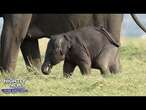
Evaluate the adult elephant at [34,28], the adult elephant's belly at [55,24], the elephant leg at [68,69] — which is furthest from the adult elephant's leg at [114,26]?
the elephant leg at [68,69]

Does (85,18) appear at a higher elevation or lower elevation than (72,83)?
higher

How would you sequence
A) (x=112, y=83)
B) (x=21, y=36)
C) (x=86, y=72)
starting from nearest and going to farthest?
(x=112, y=83), (x=86, y=72), (x=21, y=36)

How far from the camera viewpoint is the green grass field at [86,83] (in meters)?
3.74

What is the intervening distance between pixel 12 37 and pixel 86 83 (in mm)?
1297

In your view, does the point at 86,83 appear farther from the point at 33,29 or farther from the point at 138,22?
the point at 33,29

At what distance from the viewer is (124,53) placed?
5590mm

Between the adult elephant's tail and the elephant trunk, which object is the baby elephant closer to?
the elephant trunk

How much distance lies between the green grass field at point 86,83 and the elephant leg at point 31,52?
0.70ft

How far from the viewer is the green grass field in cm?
374

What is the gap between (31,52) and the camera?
561 cm

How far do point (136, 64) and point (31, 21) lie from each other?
1.02 metres

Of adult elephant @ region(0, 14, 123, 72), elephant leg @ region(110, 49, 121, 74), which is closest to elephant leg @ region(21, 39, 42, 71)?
adult elephant @ region(0, 14, 123, 72)
